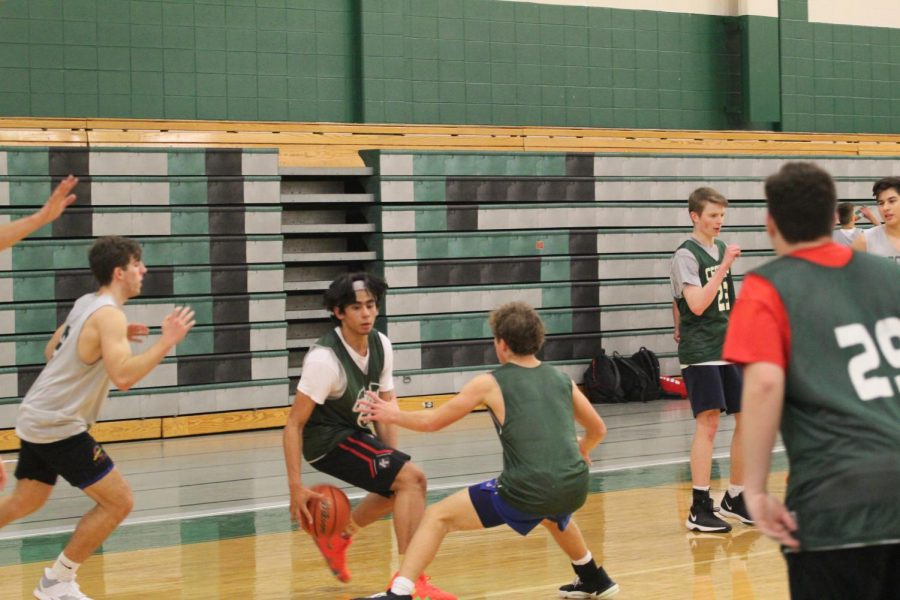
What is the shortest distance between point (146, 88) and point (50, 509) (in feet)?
14.8

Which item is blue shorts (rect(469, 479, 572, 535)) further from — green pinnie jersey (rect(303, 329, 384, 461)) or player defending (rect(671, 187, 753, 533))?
player defending (rect(671, 187, 753, 533))

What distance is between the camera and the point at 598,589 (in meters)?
4.95

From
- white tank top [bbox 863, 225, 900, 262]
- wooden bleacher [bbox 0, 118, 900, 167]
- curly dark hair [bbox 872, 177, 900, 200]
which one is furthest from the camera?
wooden bleacher [bbox 0, 118, 900, 167]

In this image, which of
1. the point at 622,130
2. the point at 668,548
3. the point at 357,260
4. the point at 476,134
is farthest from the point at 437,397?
the point at 668,548

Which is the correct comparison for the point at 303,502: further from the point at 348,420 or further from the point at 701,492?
the point at 701,492

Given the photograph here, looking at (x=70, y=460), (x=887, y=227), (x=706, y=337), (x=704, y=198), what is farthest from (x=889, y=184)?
(x=70, y=460)

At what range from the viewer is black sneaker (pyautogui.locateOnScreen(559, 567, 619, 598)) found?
16.3 ft

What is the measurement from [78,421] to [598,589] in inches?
83.8

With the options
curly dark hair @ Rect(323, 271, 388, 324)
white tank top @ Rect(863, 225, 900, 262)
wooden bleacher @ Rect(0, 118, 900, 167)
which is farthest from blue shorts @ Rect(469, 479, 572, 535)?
wooden bleacher @ Rect(0, 118, 900, 167)

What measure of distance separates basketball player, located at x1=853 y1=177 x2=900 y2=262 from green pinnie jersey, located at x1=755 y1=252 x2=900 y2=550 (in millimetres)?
3433

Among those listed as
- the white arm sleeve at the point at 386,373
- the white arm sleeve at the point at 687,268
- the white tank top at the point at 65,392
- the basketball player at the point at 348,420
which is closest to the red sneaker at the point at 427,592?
the basketball player at the point at 348,420

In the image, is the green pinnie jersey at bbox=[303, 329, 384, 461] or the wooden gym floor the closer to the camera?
the green pinnie jersey at bbox=[303, 329, 384, 461]

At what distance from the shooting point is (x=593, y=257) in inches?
469

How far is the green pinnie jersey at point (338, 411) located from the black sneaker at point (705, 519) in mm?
1936
